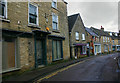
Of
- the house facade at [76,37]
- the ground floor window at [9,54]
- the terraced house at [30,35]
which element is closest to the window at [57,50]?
the terraced house at [30,35]

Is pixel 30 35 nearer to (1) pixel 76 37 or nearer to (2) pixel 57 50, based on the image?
(2) pixel 57 50

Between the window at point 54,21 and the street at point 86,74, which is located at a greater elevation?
the window at point 54,21

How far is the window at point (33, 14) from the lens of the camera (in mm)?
10233

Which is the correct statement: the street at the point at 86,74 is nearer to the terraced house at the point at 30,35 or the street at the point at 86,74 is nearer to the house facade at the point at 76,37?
the terraced house at the point at 30,35

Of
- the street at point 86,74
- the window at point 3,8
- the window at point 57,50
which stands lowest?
the street at point 86,74

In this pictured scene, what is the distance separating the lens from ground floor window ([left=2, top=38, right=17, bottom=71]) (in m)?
7.68

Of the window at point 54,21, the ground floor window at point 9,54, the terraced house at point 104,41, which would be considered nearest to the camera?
the ground floor window at point 9,54

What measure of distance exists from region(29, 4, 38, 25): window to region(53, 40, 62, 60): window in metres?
3.91

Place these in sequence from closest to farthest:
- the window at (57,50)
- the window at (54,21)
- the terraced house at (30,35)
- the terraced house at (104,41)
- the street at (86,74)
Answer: the street at (86,74), the terraced house at (30,35), the window at (57,50), the window at (54,21), the terraced house at (104,41)

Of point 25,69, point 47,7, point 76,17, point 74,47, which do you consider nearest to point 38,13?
point 47,7

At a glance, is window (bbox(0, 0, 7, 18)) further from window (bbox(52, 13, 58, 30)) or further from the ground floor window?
window (bbox(52, 13, 58, 30))

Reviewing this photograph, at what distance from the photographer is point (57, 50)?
13641 millimetres

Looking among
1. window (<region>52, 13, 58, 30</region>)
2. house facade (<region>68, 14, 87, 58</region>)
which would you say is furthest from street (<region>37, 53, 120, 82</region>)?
house facade (<region>68, 14, 87, 58</region>)

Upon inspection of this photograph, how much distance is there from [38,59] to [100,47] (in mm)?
25977
